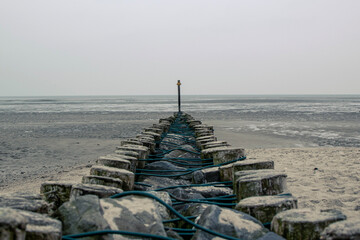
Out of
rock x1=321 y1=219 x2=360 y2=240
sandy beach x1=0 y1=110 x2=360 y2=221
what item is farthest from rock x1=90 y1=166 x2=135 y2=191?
sandy beach x1=0 y1=110 x2=360 y2=221

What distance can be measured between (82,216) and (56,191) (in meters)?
0.79

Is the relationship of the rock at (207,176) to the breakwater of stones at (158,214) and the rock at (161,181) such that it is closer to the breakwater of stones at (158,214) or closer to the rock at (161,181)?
the rock at (161,181)

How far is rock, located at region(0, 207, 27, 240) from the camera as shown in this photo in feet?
4.33

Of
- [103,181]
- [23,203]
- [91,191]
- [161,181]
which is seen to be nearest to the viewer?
[23,203]

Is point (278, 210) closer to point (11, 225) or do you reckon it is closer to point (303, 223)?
point (303, 223)

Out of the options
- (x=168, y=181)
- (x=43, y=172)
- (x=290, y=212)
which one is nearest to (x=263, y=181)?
Result: (x=290, y=212)

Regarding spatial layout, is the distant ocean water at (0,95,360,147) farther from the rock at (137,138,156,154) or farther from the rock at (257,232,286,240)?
the rock at (257,232,286,240)

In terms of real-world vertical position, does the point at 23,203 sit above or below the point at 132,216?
above

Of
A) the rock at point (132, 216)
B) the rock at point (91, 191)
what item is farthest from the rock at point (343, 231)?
the rock at point (91, 191)

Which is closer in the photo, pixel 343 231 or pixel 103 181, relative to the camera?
pixel 343 231

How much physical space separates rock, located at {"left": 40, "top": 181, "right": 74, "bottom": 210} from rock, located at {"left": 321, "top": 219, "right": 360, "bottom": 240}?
1838mm

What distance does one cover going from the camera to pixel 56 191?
8.46ft

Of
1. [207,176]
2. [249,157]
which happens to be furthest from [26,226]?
[249,157]

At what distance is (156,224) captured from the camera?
2.03 meters
